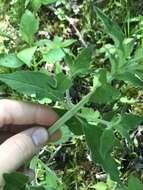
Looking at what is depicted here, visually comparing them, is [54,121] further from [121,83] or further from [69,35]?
[69,35]

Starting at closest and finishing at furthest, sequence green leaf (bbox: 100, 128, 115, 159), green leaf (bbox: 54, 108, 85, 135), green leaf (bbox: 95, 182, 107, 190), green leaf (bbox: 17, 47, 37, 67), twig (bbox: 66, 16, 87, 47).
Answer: green leaf (bbox: 100, 128, 115, 159) → green leaf (bbox: 54, 108, 85, 135) → green leaf (bbox: 17, 47, 37, 67) → green leaf (bbox: 95, 182, 107, 190) → twig (bbox: 66, 16, 87, 47)

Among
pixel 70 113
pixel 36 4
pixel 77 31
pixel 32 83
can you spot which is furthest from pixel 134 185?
pixel 77 31

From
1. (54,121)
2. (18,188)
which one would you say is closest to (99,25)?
(54,121)

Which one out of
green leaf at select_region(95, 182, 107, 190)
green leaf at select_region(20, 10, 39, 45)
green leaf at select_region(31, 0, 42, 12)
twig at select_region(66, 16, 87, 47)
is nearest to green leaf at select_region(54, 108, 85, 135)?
green leaf at select_region(20, 10, 39, 45)

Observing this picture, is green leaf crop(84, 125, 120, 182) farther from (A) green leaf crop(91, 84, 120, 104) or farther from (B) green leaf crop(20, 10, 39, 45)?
(B) green leaf crop(20, 10, 39, 45)

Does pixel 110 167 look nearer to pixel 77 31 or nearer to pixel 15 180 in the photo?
pixel 15 180

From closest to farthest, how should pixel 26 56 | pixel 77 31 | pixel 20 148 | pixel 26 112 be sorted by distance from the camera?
pixel 20 148, pixel 26 112, pixel 26 56, pixel 77 31
